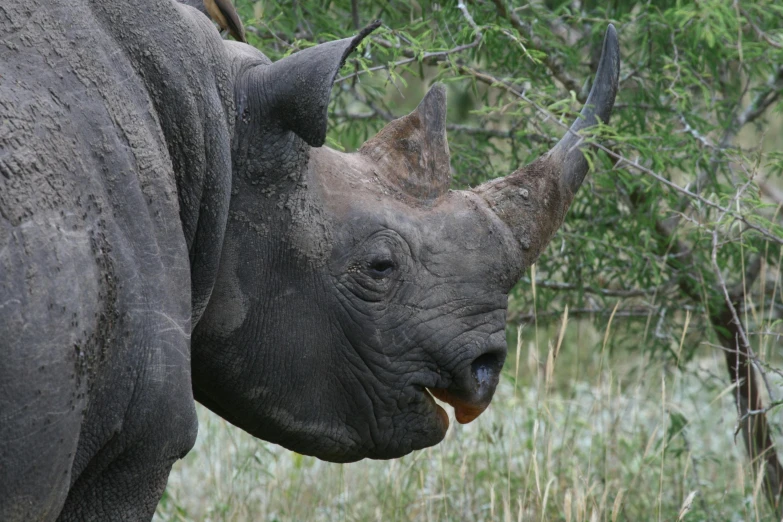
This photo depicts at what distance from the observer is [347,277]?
2.84 m

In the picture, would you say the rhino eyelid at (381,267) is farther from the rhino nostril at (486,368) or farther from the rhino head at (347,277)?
the rhino nostril at (486,368)

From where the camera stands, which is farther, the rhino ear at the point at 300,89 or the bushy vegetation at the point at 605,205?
the bushy vegetation at the point at 605,205

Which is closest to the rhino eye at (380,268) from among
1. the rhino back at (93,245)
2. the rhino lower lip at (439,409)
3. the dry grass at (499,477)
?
the rhino lower lip at (439,409)

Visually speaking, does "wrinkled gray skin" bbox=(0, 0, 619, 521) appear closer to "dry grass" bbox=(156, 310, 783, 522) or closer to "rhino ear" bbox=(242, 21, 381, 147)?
"rhino ear" bbox=(242, 21, 381, 147)

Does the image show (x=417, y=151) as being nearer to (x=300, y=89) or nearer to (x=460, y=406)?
(x=300, y=89)

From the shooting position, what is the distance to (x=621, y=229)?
17.3 feet

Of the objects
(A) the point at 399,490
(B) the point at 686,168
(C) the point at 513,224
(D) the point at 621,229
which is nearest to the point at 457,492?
(A) the point at 399,490

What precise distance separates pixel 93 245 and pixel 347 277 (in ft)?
2.78

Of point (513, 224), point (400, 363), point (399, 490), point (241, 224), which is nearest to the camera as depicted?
point (241, 224)

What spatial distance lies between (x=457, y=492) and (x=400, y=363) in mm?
2863

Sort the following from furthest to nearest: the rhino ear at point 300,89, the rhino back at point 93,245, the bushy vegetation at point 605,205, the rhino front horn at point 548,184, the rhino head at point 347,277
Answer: the bushy vegetation at point 605,205 < the rhino front horn at point 548,184 < the rhino head at point 347,277 < the rhino ear at point 300,89 < the rhino back at point 93,245

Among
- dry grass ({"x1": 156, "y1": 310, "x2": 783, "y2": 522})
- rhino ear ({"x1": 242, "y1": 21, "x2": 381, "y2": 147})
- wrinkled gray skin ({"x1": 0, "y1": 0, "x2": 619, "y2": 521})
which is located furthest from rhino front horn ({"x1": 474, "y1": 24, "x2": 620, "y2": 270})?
dry grass ({"x1": 156, "y1": 310, "x2": 783, "y2": 522})

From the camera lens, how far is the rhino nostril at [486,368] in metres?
3.01

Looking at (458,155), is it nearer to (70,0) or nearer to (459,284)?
(459,284)
